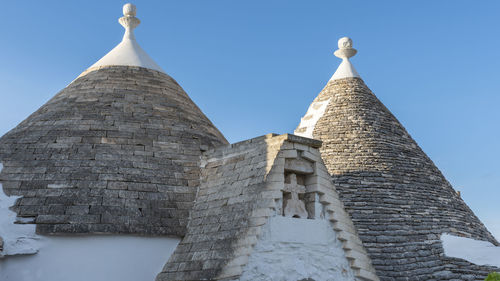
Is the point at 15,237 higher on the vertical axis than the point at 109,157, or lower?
lower

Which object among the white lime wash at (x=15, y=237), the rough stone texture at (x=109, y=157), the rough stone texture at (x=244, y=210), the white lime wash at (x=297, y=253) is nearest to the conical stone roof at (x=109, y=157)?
the rough stone texture at (x=109, y=157)

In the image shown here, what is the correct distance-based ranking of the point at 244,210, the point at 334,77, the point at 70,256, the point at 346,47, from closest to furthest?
1. the point at 244,210
2. the point at 70,256
3. the point at 334,77
4. the point at 346,47

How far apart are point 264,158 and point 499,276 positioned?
425 centimetres

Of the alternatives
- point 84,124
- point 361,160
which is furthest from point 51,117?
point 361,160

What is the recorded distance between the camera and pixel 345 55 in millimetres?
17422

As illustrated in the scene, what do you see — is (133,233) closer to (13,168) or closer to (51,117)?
(13,168)

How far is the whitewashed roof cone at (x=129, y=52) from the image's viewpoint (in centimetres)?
1384

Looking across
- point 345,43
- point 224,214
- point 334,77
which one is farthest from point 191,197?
point 345,43

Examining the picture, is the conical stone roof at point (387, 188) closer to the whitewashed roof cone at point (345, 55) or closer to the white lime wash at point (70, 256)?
the whitewashed roof cone at point (345, 55)

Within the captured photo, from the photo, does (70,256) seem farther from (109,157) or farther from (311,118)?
(311,118)

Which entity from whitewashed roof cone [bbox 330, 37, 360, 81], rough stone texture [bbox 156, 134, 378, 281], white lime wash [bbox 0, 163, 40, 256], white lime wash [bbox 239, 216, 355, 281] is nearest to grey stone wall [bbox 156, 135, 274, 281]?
rough stone texture [bbox 156, 134, 378, 281]

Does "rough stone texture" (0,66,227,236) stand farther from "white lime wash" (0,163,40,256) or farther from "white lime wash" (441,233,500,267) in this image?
"white lime wash" (441,233,500,267)

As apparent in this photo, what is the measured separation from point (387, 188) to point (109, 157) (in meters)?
6.44

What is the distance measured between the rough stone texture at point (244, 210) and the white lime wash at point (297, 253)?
5.5 inches
